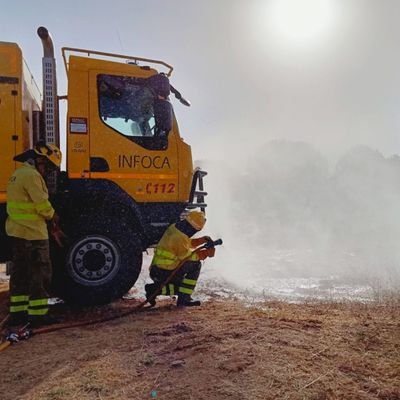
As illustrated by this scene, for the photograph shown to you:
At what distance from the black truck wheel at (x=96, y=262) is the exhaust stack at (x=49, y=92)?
1.32 metres

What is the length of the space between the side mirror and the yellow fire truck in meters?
0.01

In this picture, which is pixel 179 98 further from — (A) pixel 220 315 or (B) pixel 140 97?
(A) pixel 220 315

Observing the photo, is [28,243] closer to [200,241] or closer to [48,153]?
[48,153]

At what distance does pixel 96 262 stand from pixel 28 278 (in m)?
1.06

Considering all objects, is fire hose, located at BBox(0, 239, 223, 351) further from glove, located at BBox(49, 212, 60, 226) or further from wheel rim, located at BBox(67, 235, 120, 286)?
glove, located at BBox(49, 212, 60, 226)

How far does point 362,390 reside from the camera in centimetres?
269

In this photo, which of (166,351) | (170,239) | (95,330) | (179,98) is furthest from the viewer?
(179,98)

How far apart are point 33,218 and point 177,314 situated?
78.5 inches

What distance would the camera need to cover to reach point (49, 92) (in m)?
5.74

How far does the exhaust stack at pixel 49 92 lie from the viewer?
5.72 m

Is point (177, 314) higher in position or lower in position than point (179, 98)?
lower

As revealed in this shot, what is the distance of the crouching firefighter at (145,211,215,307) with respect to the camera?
5.55 m

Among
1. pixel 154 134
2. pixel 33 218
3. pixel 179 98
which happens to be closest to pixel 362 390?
pixel 33 218

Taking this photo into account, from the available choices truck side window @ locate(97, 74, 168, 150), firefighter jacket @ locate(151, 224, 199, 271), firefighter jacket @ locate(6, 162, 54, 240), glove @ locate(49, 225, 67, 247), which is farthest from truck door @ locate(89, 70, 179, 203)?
firefighter jacket @ locate(6, 162, 54, 240)
